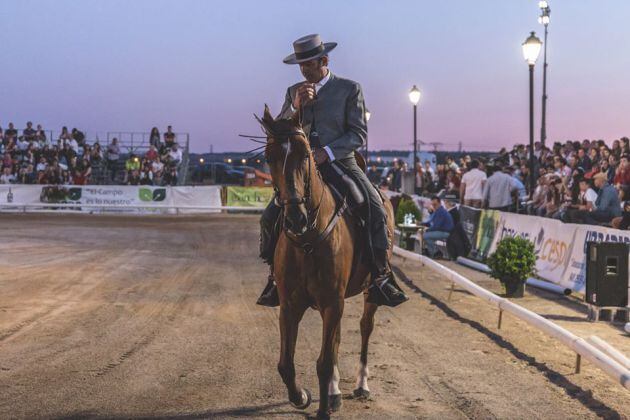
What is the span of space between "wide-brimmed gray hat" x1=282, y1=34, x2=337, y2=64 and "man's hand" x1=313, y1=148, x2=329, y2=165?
0.82m

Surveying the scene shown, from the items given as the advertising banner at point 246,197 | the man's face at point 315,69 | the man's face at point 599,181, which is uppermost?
the man's face at point 315,69

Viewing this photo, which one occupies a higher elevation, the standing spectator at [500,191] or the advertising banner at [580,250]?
the standing spectator at [500,191]

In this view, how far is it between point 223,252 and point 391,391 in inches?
594

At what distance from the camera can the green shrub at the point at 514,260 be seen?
15.2 meters

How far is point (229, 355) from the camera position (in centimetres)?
934

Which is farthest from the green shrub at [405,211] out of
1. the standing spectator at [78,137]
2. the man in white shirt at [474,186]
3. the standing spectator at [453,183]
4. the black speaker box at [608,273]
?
the standing spectator at [78,137]

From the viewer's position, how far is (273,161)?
6.11 metres

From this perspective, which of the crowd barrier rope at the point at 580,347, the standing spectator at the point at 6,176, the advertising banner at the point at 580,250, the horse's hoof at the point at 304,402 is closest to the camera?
the horse's hoof at the point at 304,402

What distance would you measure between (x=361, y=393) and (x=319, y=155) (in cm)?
223

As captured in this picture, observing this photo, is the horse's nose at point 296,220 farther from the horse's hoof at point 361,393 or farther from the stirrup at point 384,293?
the horse's hoof at point 361,393

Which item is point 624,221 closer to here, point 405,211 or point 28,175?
point 405,211

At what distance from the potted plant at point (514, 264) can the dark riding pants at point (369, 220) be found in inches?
318

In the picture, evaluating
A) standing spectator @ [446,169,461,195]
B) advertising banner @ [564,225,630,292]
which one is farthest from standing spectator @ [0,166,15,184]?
advertising banner @ [564,225,630,292]

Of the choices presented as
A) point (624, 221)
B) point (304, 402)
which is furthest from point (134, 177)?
point (304, 402)
